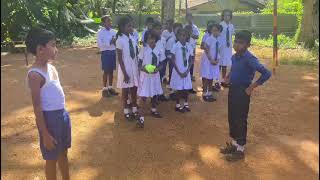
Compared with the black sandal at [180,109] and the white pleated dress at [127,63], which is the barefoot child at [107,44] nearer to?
the white pleated dress at [127,63]

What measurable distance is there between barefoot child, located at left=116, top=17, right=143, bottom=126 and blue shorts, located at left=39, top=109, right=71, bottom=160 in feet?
7.62

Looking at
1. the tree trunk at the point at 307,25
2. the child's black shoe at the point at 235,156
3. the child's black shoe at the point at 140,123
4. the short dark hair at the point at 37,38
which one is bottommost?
the child's black shoe at the point at 235,156

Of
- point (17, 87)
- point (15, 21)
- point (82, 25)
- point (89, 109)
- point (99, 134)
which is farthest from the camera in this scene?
point (82, 25)

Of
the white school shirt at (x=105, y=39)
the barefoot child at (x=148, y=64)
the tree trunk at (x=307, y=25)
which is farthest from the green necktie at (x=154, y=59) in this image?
the tree trunk at (x=307, y=25)

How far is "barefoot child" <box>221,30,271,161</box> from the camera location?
4320mm

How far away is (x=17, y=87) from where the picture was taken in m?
8.48

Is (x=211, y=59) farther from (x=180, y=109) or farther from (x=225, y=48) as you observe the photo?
(x=180, y=109)

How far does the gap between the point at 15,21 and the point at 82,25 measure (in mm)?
5152

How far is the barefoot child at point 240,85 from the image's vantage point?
432cm

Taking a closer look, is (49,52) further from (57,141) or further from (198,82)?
(198,82)

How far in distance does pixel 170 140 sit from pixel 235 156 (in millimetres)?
958

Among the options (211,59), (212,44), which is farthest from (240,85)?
(212,44)

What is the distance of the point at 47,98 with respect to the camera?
3207mm

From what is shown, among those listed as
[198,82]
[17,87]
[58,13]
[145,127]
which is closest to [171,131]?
[145,127]
